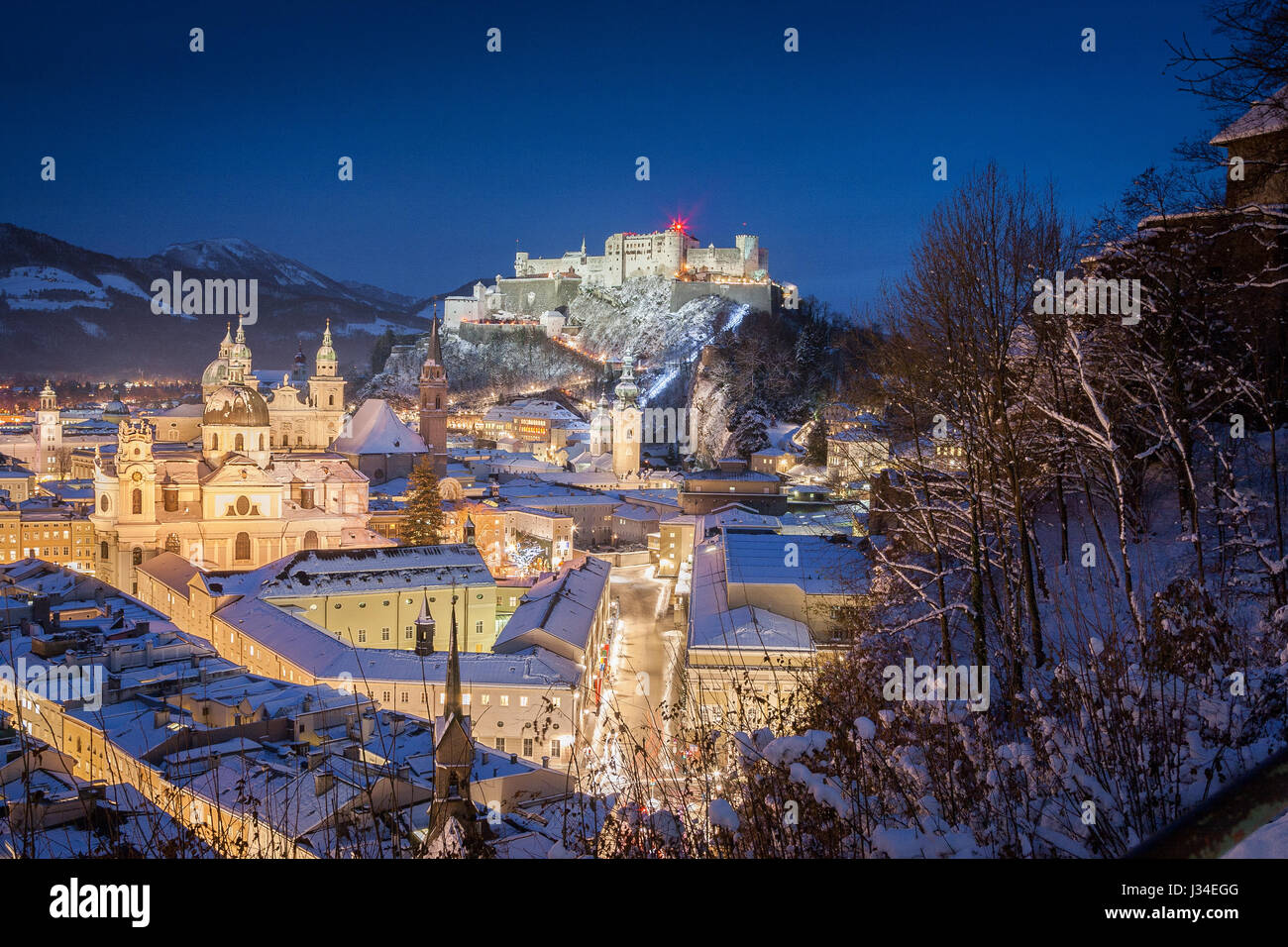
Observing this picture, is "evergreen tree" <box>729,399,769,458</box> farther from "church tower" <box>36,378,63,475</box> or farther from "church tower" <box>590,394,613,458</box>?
"church tower" <box>36,378,63,475</box>

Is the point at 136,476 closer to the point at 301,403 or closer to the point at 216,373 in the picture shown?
the point at 216,373

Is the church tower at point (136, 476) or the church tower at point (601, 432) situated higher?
the church tower at point (601, 432)

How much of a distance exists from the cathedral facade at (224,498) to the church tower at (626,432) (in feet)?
60.2

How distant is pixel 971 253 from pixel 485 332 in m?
78.9

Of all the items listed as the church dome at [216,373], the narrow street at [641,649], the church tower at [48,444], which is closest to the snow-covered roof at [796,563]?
the narrow street at [641,649]

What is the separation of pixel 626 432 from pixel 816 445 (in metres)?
14.0

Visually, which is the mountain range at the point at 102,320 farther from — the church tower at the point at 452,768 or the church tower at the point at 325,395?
the church tower at the point at 452,768

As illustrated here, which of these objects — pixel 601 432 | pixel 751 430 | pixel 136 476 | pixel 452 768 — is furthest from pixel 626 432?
pixel 452 768

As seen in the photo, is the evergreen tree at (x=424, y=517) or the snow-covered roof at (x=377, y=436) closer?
the evergreen tree at (x=424, y=517)

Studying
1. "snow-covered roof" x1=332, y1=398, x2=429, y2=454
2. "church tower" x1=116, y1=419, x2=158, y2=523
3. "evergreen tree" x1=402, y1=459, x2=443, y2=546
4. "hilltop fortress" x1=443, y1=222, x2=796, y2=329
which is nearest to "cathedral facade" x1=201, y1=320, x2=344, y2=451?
"snow-covered roof" x1=332, y1=398, x2=429, y2=454

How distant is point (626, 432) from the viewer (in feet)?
176

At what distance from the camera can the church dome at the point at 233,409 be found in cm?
3503

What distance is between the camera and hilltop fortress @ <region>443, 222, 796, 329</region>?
240ft
